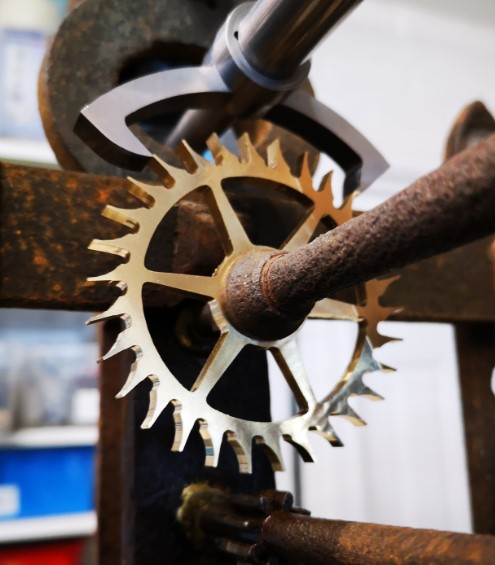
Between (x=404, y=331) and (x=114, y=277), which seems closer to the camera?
(x=114, y=277)

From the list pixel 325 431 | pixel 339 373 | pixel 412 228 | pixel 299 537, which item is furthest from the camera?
pixel 339 373

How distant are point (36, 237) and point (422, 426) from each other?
1593mm

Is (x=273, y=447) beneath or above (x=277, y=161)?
beneath

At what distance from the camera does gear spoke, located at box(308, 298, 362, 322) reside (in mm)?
540

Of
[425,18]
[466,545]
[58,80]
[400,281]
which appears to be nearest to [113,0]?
[58,80]

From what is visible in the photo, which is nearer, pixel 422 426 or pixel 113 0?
pixel 113 0

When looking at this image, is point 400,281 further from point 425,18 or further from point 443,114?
point 425,18

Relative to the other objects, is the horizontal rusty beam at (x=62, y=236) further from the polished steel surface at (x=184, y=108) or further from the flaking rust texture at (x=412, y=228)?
the flaking rust texture at (x=412, y=228)

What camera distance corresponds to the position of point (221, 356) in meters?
0.47

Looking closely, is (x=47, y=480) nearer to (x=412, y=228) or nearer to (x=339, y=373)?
(x=339, y=373)

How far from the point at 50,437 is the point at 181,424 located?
54.0 inches

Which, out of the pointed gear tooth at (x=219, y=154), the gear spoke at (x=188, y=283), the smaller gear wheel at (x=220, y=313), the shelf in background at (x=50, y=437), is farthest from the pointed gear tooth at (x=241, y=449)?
the shelf in background at (x=50, y=437)

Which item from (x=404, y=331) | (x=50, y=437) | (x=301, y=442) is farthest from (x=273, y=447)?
(x=404, y=331)

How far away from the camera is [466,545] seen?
302 mm
